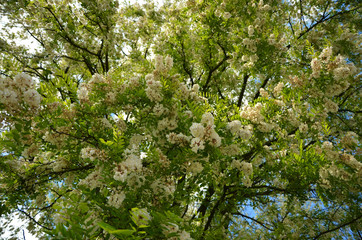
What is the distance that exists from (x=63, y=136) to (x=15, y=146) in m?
0.60

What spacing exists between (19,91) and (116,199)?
1.69m

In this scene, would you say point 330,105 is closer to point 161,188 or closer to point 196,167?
point 196,167

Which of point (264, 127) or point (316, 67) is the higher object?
point (316, 67)

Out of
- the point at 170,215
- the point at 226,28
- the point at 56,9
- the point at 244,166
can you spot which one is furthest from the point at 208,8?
the point at 170,215

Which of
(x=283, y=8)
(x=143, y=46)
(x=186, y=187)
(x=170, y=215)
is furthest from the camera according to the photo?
(x=143, y=46)

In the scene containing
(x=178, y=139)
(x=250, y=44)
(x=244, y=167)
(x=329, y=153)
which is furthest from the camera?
(x=250, y=44)

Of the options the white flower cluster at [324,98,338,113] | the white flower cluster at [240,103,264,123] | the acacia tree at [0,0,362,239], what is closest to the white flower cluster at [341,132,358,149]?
the acacia tree at [0,0,362,239]

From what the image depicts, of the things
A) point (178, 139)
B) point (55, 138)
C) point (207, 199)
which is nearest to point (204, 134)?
point (178, 139)

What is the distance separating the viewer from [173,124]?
3318mm

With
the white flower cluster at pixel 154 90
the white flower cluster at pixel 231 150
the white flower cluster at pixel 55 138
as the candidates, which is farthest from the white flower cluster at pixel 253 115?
the white flower cluster at pixel 55 138

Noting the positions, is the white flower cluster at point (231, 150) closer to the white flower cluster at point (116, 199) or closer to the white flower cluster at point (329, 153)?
the white flower cluster at point (116, 199)

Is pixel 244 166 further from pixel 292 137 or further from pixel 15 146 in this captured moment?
pixel 15 146

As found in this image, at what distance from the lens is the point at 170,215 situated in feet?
6.31

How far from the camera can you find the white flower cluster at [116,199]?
2.54 m
